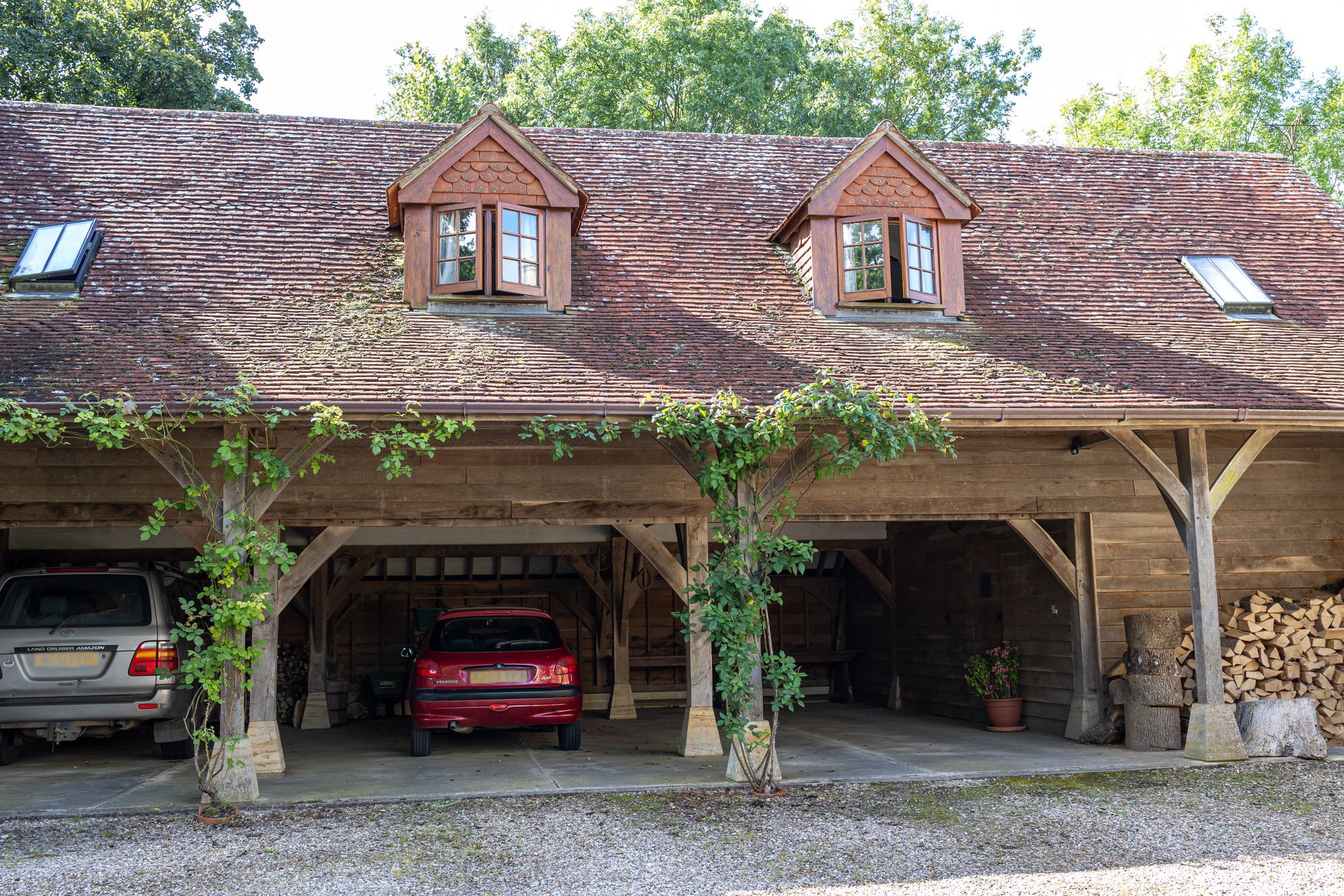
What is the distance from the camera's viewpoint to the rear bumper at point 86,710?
28.5 ft

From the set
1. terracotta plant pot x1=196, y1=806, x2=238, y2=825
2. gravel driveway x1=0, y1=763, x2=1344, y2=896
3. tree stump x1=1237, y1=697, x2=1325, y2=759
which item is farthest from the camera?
tree stump x1=1237, y1=697, x2=1325, y2=759

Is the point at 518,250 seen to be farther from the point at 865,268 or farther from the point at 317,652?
the point at 317,652

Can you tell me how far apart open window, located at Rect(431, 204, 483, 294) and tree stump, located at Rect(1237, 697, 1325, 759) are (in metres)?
7.57

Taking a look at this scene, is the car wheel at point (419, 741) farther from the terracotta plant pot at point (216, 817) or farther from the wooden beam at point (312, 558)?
the terracotta plant pot at point (216, 817)

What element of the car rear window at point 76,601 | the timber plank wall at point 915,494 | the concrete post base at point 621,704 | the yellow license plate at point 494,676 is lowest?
the concrete post base at point 621,704

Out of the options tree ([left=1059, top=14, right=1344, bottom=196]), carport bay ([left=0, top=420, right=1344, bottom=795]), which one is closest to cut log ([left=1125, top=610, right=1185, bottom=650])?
carport bay ([left=0, top=420, right=1344, bottom=795])

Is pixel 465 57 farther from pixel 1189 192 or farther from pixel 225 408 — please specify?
pixel 225 408

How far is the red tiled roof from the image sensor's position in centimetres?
878

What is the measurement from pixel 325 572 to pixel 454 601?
2478 mm

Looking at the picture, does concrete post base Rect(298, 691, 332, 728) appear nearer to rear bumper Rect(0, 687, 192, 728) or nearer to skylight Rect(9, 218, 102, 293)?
rear bumper Rect(0, 687, 192, 728)

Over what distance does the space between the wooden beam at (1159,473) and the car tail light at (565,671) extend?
5036 mm

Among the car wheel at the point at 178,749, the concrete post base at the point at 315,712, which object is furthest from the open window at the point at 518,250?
the concrete post base at the point at 315,712

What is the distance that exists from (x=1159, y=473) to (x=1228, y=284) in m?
3.40

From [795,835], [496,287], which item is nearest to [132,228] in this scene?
[496,287]
